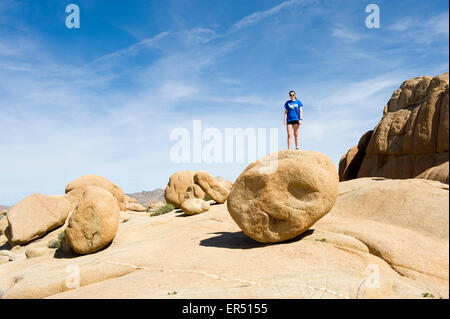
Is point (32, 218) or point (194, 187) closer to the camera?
point (32, 218)

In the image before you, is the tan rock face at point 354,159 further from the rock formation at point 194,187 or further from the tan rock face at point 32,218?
the tan rock face at point 32,218

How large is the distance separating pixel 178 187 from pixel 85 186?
21.1 feet

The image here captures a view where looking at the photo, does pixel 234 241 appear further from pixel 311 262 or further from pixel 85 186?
pixel 85 186

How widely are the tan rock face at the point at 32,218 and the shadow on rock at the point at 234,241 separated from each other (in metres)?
10.9

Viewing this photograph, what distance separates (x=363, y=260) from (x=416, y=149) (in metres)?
15.3

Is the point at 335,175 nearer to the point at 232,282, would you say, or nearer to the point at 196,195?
the point at 232,282

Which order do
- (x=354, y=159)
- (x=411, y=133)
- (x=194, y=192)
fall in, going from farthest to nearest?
(x=354, y=159)
(x=194, y=192)
(x=411, y=133)

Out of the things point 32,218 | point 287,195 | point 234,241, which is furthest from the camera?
point 32,218

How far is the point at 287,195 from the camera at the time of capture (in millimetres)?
8477

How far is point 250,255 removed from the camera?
8047 mm

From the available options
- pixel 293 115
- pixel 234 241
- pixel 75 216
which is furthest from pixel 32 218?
pixel 293 115

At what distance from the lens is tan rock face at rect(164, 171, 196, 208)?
23672mm

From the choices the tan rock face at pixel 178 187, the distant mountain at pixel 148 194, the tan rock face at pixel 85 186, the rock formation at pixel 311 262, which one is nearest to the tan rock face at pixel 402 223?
the rock formation at pixel 311 262
